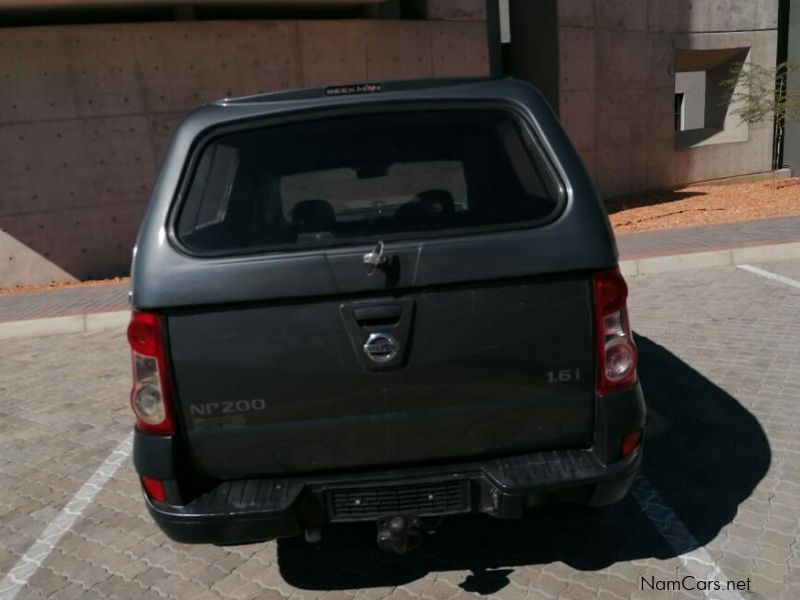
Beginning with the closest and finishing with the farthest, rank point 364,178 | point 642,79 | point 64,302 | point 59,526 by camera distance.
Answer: point 364,178 → point 59,526 → point 64,302 → point 642,79

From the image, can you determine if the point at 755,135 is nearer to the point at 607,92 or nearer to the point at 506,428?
the point at 607,92

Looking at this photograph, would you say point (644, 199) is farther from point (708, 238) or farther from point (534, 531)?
point (534, 531)

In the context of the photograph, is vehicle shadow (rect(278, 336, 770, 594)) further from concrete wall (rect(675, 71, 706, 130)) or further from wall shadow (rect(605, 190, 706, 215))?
concrete wall (rect(675, 71, 706, 130))

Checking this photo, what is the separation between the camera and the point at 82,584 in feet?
9.33

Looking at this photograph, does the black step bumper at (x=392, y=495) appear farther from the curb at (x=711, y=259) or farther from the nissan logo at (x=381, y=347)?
the curb at (x=711, y=259)

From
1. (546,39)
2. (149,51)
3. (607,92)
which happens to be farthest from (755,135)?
(149,51)

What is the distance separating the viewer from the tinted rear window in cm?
226

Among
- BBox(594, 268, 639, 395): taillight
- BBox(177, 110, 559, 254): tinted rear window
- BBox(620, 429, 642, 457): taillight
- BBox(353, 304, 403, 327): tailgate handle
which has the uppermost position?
BBox(177, 110, 559, 254): tinted rear window

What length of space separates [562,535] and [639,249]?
635 centimetres

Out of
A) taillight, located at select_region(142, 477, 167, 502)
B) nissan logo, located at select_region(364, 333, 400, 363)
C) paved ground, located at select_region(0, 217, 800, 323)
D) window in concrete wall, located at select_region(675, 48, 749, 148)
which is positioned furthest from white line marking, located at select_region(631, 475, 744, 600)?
window in concrete wall, located at select_region(675, 48, 749, 148)

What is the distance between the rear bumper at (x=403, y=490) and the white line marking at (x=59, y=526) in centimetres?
116

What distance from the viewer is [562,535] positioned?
9.54ft

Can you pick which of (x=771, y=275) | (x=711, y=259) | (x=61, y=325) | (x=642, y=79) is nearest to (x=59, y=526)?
(x=61, y=325)

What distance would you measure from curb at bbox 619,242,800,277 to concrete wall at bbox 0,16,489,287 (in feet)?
19.1
